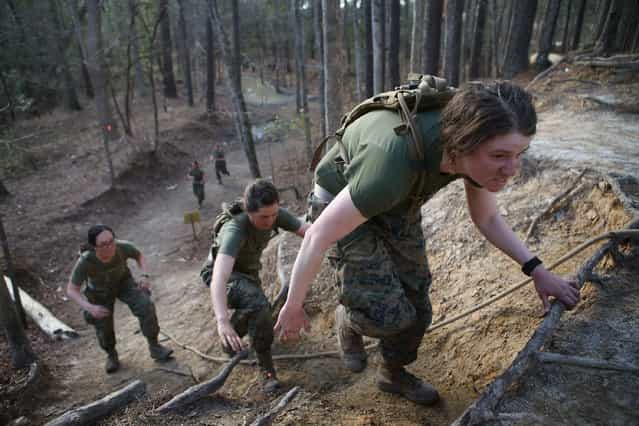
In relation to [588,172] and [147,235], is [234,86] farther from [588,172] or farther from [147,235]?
[588,172]

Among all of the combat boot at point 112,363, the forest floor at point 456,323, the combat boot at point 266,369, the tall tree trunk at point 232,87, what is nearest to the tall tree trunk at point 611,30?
the forest floor at point 456,323

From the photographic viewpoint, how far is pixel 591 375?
2.05 meters

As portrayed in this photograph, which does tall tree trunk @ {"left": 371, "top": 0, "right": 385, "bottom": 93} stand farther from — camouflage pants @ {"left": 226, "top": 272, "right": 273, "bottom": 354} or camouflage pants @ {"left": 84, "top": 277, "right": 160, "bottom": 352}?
camouflage pants @ {"left": 226, "top": 272, "right": 273, "bottom": 354}

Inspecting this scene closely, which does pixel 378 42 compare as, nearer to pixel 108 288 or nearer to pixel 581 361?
pixel 108 288

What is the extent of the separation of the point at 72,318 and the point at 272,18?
32.8 metres

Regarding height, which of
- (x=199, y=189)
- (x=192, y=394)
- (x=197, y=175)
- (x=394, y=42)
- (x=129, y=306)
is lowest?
(x=199, y=189)

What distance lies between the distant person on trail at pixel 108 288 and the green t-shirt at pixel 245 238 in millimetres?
1646

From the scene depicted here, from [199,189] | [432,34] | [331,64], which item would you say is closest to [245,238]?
[331,64]

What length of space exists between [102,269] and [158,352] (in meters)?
1.22

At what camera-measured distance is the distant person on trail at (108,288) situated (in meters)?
4.37

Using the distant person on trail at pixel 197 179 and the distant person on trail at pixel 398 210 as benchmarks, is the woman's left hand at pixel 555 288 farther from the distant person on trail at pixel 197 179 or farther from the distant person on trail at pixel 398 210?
the distant person on trail at pixel 197 179

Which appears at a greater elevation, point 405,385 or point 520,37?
point 520,37

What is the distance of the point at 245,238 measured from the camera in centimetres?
340

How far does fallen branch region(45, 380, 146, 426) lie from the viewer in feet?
8.36
